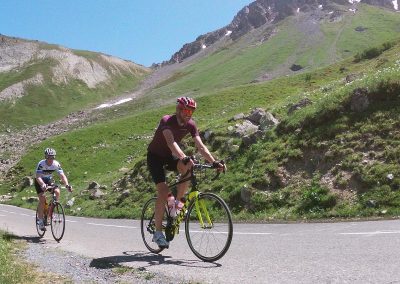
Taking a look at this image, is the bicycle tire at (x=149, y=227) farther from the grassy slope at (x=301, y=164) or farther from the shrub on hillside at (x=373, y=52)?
the shrub on hillside at (x=373, y=52)

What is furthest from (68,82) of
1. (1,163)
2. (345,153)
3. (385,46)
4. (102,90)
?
(345,153)

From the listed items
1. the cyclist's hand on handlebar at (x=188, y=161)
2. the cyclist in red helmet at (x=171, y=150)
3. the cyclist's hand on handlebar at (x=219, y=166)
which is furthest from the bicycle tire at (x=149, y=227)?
the cyclist's hand on handlebar at (x=219, y=166)

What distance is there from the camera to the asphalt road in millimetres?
6652

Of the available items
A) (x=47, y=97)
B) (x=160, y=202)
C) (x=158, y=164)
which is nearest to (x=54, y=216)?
(x=160, y=202)

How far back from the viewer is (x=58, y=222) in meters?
13.3

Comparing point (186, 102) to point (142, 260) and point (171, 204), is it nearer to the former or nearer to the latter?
point (171, 204)

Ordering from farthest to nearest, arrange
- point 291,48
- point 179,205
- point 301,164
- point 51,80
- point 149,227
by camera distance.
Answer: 1. point 291,48
2. point 51,80
3. point 301,164
4. point 149,227
5. point 179,205

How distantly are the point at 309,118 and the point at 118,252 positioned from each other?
548 inches

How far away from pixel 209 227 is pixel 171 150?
1504 millimetres

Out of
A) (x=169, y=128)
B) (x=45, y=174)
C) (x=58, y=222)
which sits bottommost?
(x=58, y=222)

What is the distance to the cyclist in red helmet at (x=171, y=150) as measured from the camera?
8.05 metres

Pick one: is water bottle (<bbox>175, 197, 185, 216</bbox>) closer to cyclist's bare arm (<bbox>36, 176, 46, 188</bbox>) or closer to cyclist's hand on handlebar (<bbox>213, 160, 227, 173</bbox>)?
cyclist's hand on handlebar (<bbox>213, 160, 227, 173</bbox>)

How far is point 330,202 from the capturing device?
1603 centimetres

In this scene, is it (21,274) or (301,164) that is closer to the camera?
(21,274)
